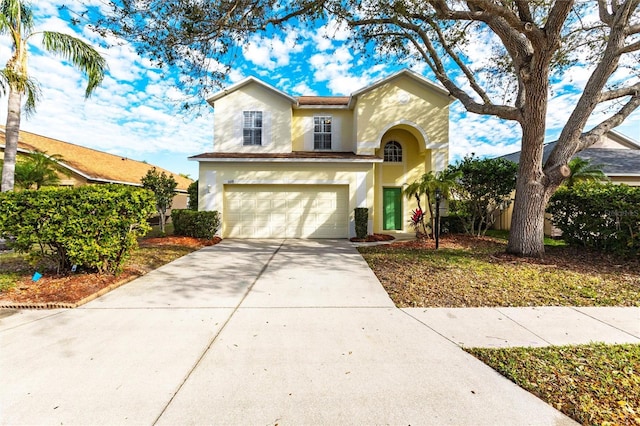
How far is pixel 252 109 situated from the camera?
12828 millimetres

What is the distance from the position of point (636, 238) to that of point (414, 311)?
22.2 feet

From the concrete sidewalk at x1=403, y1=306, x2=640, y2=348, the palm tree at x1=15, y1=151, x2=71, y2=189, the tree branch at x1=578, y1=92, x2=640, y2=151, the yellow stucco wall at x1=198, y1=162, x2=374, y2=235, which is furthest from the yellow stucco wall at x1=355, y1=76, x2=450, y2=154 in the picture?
the palm tree at x1=15, y1=151, x2=71, y2=189

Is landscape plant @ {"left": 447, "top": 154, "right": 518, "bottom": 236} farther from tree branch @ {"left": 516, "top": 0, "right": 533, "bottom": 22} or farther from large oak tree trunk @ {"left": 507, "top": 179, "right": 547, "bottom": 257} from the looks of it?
tree branch @ {"left": 516, "top": 0, "right": 533, "bottom": 22}

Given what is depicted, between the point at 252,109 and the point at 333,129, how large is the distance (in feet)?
13.3

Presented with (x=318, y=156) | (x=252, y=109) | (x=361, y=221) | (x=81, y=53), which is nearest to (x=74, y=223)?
(x=81, y=53)

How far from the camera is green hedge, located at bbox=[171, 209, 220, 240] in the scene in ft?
35.9

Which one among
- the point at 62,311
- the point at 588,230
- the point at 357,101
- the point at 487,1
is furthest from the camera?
the point at 357,101

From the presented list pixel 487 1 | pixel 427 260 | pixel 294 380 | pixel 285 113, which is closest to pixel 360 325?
pixel 294 380

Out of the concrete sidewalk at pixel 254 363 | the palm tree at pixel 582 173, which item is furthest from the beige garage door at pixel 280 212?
the palm tree at pixel 582 173

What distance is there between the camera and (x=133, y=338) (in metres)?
3.21

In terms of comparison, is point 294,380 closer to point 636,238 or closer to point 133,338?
point 133,338

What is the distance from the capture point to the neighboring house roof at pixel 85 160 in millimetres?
13719

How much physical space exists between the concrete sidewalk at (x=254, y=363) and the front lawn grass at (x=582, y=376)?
148mm

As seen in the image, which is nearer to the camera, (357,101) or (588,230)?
(588,230)
